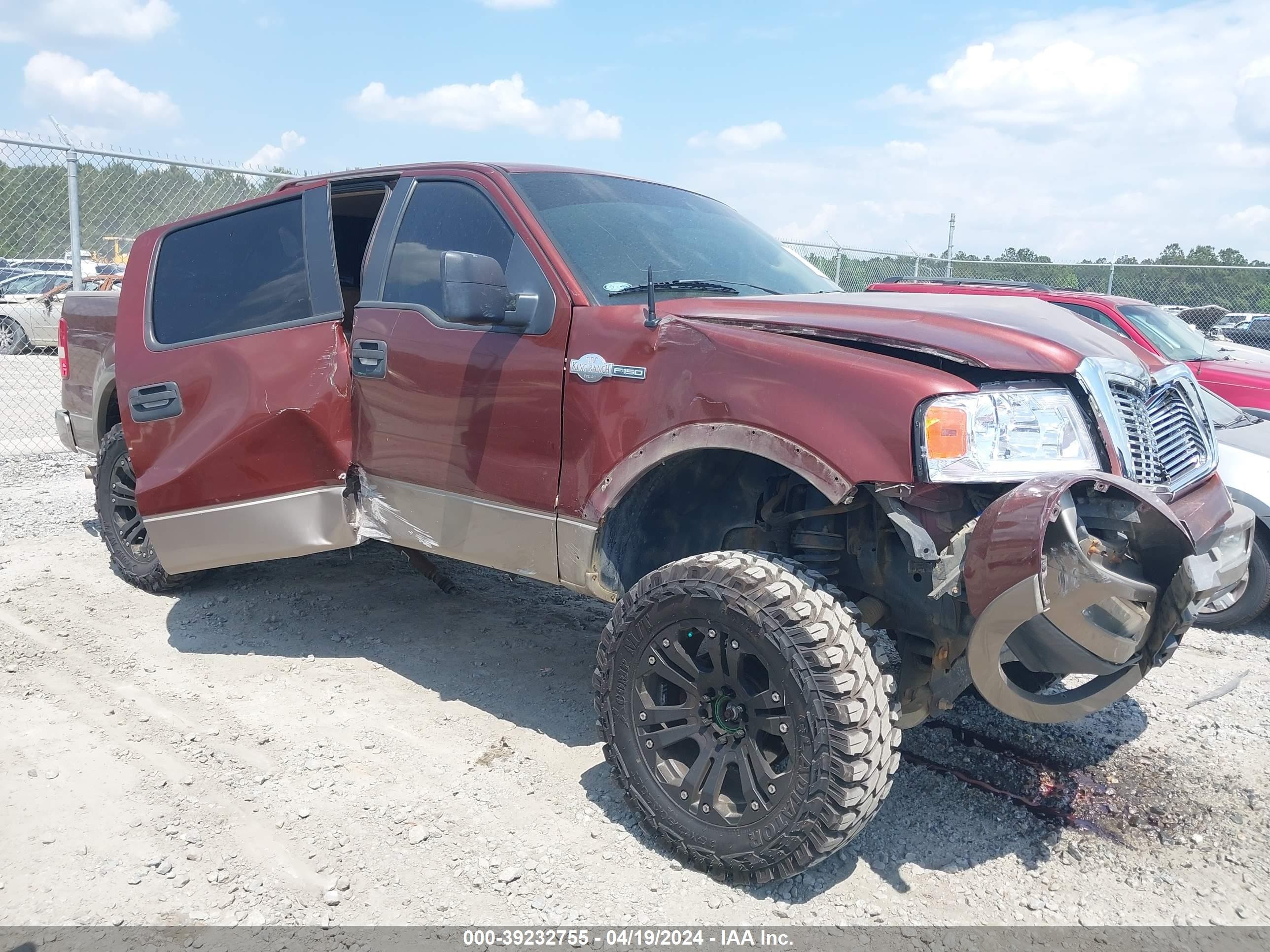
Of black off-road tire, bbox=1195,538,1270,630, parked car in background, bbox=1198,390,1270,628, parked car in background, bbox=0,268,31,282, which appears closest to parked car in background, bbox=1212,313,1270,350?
parked car in background, bbox=1198,390,1270,628

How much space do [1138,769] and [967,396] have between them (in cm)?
193

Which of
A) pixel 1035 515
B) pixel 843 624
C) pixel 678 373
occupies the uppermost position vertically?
pixel 678 373

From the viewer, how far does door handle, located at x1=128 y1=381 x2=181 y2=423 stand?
414cm

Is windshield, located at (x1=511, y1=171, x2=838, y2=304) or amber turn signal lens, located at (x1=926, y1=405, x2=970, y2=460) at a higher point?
windshield, located at (x1=511, y1=171, x2=838, y2=304)

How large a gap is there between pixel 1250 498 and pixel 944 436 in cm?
A: 334

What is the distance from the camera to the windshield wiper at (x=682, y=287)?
325 centimetres

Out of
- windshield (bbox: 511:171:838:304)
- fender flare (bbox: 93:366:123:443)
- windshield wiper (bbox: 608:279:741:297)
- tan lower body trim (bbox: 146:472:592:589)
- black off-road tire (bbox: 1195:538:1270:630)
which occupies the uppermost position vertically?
windshield (bbox: 511:171:838:304)

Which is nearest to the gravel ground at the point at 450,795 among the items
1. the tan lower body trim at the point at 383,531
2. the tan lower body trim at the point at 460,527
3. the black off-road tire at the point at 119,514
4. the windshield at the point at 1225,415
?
the black off-road tire at the point at 119,514

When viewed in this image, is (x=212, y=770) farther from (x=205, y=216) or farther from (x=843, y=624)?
(x=205, y=216)

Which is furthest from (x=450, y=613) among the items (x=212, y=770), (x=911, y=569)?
(x=911, y=569)

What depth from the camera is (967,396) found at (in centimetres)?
246

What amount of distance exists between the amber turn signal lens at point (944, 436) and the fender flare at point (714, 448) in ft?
0.76

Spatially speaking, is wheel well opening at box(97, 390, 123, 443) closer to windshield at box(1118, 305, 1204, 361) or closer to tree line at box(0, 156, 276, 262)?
tree line at box(0, 156, 276, 262)

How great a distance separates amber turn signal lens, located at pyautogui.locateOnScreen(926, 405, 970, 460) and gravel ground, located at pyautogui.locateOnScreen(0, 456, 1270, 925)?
131 centimetres
